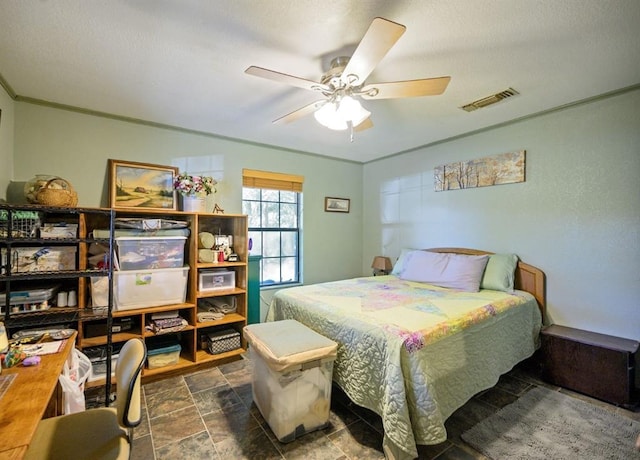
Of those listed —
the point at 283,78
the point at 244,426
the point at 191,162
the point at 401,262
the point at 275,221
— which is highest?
the point at 283,78

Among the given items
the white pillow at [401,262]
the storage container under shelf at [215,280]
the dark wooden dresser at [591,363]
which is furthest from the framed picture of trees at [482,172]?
the storage container under shelf at [215,280]

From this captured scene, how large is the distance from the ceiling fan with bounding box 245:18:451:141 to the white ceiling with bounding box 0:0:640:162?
0.21 metres

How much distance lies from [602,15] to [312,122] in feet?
6.89

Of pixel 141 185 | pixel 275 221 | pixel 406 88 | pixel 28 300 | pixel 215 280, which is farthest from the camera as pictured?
pixel 275 221

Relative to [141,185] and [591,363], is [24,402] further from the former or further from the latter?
[591,363]

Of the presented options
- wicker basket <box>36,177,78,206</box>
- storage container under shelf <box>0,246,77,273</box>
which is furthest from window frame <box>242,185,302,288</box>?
storage container under shelf <box>0,246,77,273</box>

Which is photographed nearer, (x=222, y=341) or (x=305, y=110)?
(x=305, y=110)

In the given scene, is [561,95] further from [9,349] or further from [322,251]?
[9,349]

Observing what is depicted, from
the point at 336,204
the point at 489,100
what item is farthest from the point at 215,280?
the point at 489,100

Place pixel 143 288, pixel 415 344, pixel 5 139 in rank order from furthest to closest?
pixel 143 288
pixel 5 139
pixel 415 344

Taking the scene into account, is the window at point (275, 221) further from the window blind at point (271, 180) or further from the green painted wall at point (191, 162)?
the green painted wall at point (191, 162)

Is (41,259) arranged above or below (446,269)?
above

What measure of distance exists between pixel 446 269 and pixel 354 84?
213 cm

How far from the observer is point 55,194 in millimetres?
2137
